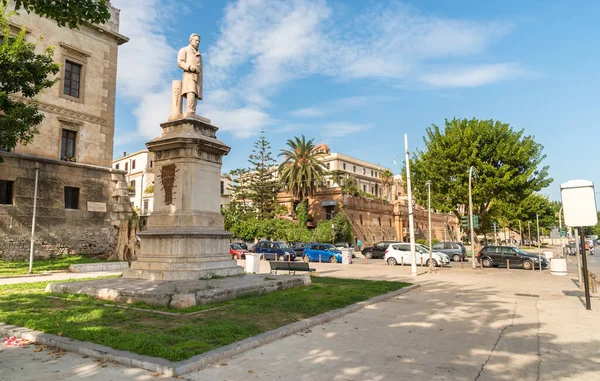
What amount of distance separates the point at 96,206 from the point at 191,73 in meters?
15.5

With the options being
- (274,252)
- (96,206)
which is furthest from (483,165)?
(96,206)

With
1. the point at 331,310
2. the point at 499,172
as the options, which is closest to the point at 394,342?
the point at 331,310

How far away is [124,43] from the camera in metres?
26.8

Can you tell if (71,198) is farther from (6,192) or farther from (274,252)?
(274,252)

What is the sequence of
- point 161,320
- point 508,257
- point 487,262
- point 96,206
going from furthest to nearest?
1. point 487,262
2. point 508,257
3. point 96,206
4. point 161,320

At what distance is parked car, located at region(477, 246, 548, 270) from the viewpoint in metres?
25.2

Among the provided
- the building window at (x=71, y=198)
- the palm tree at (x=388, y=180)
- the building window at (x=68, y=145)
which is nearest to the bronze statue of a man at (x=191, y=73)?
the building window at (x=68, y=145)

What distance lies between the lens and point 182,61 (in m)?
12.5

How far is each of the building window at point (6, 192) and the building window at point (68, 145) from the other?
3.15 m

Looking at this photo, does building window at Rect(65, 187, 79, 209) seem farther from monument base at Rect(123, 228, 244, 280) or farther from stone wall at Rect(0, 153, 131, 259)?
monument base at Rect(123, 228, 244, 280)

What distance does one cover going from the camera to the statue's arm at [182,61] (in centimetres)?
1236

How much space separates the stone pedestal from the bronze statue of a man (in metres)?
0.77

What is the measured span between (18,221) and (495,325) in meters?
22.4

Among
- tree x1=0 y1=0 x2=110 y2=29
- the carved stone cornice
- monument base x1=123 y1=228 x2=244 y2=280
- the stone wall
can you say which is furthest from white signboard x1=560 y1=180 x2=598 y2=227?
the stone wall
